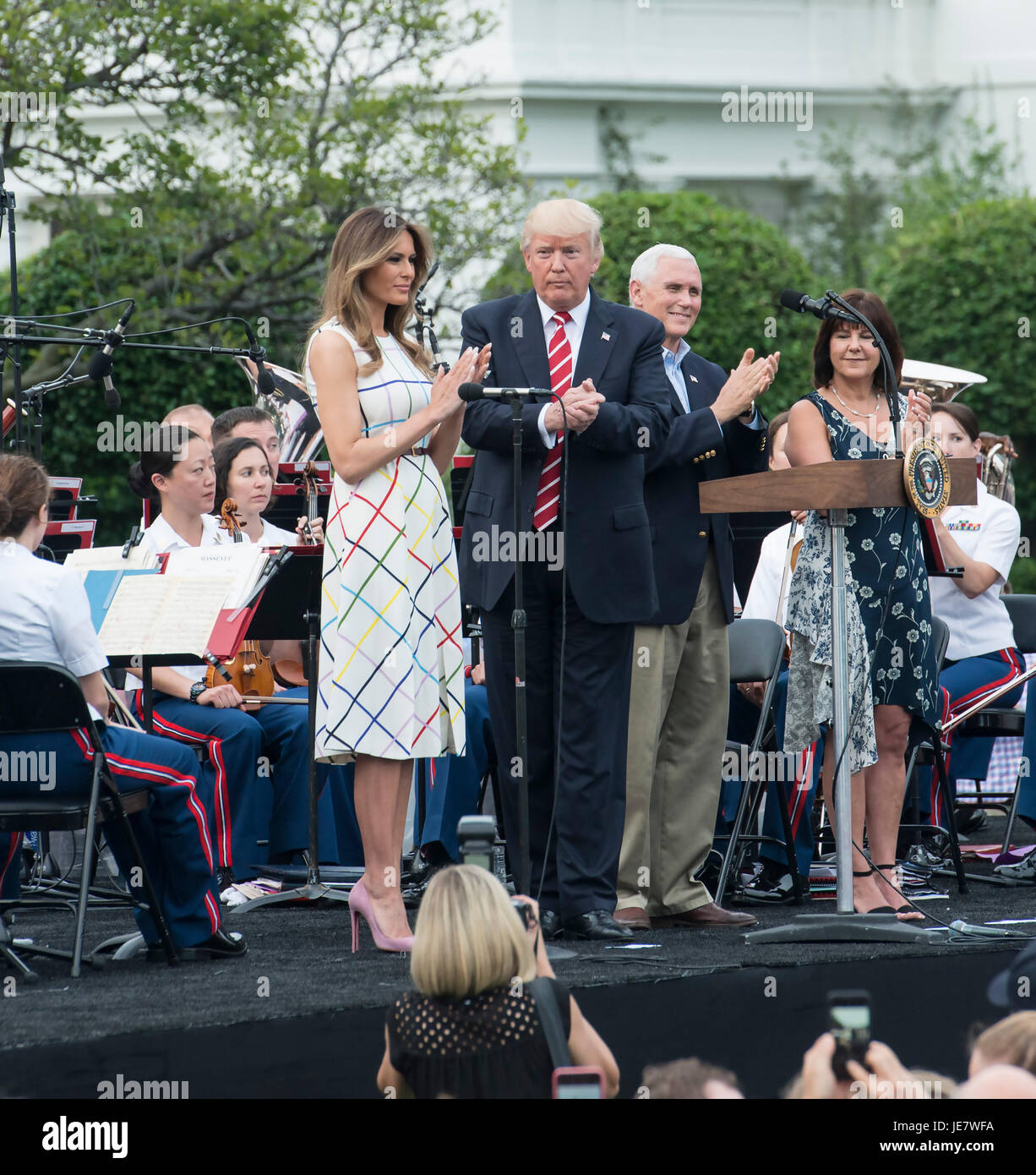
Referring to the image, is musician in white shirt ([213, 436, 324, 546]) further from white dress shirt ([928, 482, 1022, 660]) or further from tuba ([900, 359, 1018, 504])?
tuba ([900, 359, 1018, 504])

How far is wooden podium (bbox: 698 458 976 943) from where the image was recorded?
4312 mm

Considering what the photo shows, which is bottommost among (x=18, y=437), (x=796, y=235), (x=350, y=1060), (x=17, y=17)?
(x=350, y=1060)

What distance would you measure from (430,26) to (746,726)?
613 cm

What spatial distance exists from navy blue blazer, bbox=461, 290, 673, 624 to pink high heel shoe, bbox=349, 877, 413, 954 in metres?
0.85

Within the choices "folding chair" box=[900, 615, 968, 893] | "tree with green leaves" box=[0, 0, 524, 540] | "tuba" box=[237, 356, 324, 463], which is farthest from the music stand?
"tree with green leaves" box=[0, 0, 524, 540]

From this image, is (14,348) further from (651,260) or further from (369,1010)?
(369,1010)

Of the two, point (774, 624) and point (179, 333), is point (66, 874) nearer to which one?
point (774, 624)

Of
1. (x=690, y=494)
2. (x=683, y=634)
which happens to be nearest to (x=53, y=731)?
(x=683, y=634)

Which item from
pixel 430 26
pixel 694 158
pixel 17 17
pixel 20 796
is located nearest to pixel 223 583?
pixel 20 796

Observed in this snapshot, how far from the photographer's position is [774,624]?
18.4 feet

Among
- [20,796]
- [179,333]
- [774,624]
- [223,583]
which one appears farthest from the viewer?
[179,333]

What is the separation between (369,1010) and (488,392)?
157cm

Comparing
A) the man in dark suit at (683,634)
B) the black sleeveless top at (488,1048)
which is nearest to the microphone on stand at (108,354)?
the man in dark suit at (683,634)

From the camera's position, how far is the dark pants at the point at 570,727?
15.0 feet
